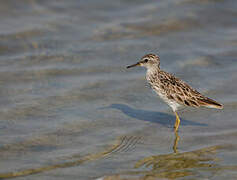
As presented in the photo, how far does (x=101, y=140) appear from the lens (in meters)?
9.36

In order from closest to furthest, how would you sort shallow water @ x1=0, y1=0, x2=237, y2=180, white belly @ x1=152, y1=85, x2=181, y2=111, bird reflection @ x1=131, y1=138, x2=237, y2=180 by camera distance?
1. bird reflection @ x1=131, y1=138, x2=237, y2=180
2. shallow water @ x1=0, y1=0, x2=237, y2=180
3. white belly @ x1=152, y1=85, x2=181, y2=111

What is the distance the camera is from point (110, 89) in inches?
464

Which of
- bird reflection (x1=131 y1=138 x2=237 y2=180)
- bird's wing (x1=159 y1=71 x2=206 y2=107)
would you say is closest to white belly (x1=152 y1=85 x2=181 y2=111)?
bird's wing (x1=159 y1=71 x2=206 y2=107)

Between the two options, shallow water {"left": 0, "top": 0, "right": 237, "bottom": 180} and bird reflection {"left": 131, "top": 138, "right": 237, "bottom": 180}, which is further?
shallow water {"left": 0, "top": 0, "right": 237, "bottom": 180}

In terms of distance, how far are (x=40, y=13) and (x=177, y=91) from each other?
730cm

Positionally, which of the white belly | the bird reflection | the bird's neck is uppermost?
the bird's neck

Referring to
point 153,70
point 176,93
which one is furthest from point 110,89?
point 176,93

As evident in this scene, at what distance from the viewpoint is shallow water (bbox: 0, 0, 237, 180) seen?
331 inches

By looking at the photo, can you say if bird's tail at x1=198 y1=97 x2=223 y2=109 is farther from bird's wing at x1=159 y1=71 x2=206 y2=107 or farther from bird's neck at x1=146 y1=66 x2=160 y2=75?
bird's neck at x1=146 y1=66 x2=160 y2=75

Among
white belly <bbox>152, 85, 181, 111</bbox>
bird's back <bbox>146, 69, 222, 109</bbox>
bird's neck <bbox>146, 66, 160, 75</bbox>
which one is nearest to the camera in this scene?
bird's back <bbox>146, 69, 222, 109</bbox>

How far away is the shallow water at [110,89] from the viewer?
8.41m

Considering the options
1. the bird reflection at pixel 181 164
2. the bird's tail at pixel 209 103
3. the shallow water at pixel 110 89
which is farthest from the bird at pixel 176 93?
the bird reflection at pixel 181 164

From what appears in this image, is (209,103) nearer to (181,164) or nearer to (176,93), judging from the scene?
(176,93)

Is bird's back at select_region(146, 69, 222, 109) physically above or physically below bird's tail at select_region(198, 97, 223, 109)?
above
